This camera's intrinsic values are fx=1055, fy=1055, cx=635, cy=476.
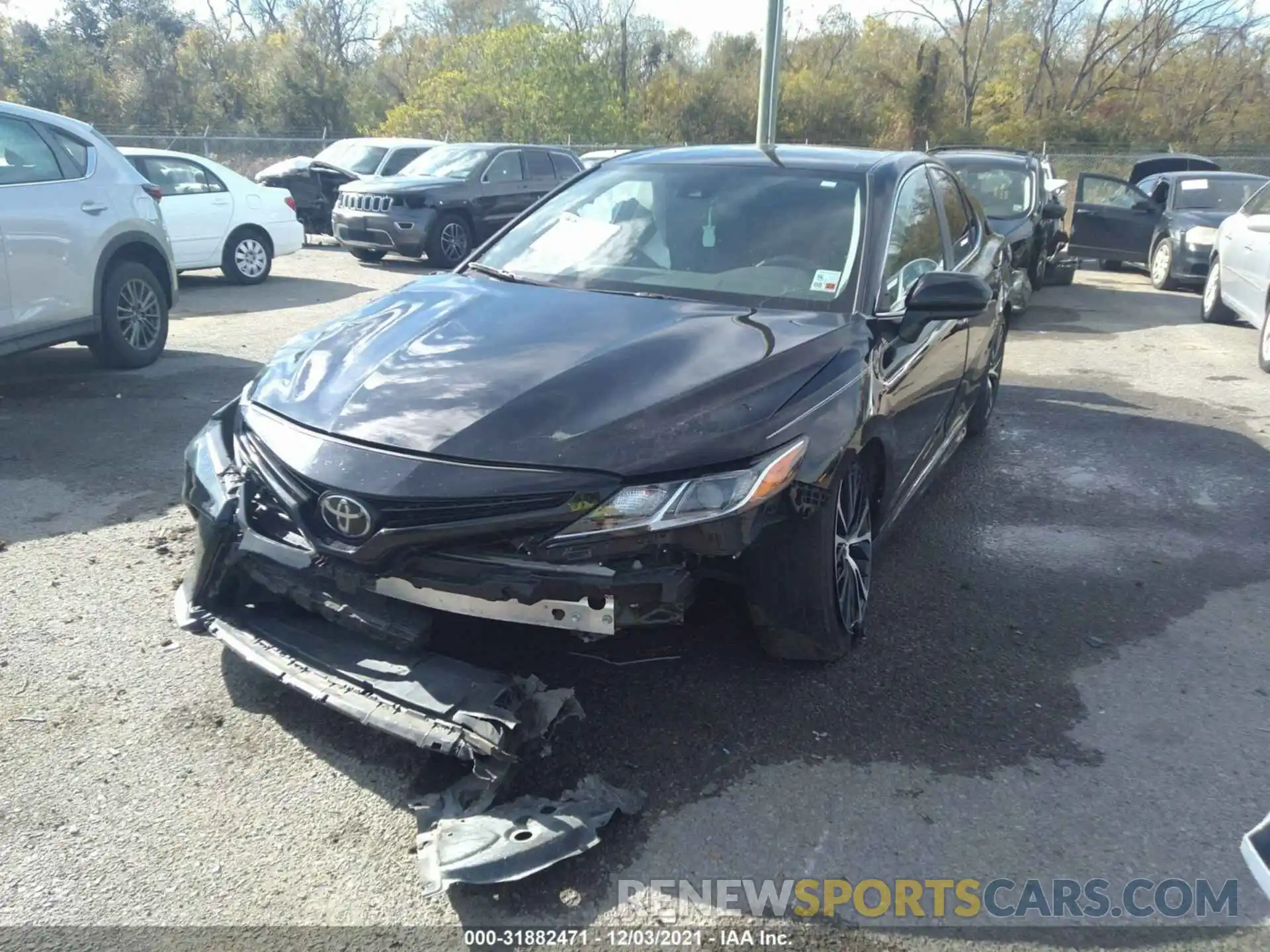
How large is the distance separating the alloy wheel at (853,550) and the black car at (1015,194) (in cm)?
760

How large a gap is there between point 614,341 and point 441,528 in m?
0.95

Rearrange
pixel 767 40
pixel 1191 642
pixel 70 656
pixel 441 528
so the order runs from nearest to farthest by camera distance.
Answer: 1. pixel 441 528
2. pixel 70 656
3. pixel 1191 642
4. pixel 767 40

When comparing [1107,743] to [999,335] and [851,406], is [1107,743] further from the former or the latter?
[999,335]

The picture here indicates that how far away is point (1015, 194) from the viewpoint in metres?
11.4

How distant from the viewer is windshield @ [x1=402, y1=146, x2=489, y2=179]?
594 inches

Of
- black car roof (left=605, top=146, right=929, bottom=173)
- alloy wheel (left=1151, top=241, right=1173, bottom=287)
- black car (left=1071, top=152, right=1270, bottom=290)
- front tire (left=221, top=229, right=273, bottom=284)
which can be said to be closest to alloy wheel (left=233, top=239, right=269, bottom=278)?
front tire (left=221, top=229, right=273, bottom=284)

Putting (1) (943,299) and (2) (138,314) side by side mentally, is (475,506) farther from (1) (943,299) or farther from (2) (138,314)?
(2) (138,314)

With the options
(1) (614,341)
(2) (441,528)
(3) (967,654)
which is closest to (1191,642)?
(3) (967,654)

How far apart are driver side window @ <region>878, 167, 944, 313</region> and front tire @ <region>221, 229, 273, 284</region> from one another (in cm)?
969

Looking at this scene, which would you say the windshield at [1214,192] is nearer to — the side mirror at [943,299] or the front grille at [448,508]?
the side mirror at [943,299]

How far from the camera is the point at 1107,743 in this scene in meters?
3.24

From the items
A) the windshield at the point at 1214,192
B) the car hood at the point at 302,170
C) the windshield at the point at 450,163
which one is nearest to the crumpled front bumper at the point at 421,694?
the windshield at the point at 450,163

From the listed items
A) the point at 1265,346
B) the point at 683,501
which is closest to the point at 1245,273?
the point at 1265,346

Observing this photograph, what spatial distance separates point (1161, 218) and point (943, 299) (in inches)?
508
